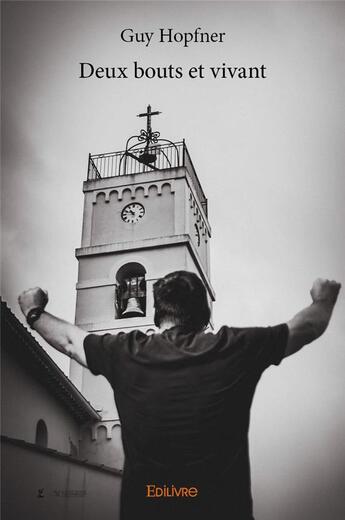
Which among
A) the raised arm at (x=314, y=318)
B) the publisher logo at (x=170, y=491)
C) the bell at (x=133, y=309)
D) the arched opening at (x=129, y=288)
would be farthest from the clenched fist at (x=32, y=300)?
the arched opening at (x=129, y=288)

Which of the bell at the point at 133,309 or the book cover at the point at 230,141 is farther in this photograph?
the bell at the point at 133,309

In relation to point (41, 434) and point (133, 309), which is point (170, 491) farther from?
point (133, 309)

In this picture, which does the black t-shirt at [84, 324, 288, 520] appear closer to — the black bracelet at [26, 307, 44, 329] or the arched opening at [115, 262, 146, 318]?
the black bracelet at [26, 307, 44, 329]

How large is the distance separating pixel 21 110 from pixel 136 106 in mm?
819

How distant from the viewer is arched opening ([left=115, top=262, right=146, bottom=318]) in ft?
32.0

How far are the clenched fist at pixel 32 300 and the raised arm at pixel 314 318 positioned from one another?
63 centimetres

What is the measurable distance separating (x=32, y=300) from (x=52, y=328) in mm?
98

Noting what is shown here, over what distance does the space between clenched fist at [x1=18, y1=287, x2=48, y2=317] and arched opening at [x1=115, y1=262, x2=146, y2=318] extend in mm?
7967

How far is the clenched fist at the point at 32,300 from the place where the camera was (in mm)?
1580

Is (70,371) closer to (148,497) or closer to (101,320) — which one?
(101,320)

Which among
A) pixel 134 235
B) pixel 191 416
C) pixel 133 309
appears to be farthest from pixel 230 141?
pixel 134 235

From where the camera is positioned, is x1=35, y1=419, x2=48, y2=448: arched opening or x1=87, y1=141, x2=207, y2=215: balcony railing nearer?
x1=35, y1=419, x2=48, y2=448: arched opening

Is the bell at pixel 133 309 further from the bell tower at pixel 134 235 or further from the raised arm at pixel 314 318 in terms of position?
the raised arm at pixel 314 318

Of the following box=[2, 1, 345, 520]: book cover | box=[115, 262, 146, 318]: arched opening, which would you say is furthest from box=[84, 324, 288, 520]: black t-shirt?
box=[115, 262, 146, 318]: arched opening
